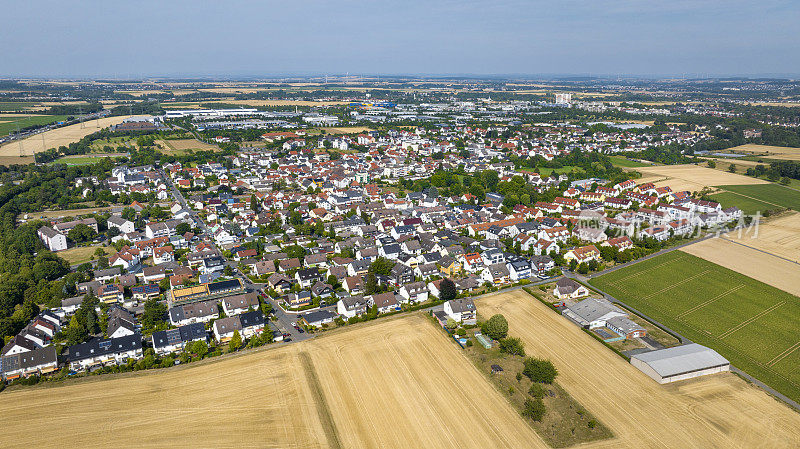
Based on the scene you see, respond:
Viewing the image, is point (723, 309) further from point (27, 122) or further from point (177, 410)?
point (27, 122)

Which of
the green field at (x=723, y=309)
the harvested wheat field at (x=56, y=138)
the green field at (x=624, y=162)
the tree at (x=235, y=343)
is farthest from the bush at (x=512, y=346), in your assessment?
the harvested wheat field at (x=56, y=138)

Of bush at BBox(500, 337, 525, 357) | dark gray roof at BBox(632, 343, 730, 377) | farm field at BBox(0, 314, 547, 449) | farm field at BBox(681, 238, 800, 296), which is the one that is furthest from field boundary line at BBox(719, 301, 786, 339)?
farm field at BBox(0, 314, 547, 449)

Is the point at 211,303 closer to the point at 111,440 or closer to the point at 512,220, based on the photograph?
the point at 111,440

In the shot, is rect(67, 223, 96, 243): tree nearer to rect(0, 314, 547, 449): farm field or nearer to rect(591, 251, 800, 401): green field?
rect(0, 314, 547, 449): farm field

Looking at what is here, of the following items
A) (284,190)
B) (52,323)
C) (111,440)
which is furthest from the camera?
(284,190)

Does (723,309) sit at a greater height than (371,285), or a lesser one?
lesser

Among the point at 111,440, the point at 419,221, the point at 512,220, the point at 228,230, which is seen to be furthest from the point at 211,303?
the point at 512,220

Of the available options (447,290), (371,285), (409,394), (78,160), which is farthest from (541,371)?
(78,160)
